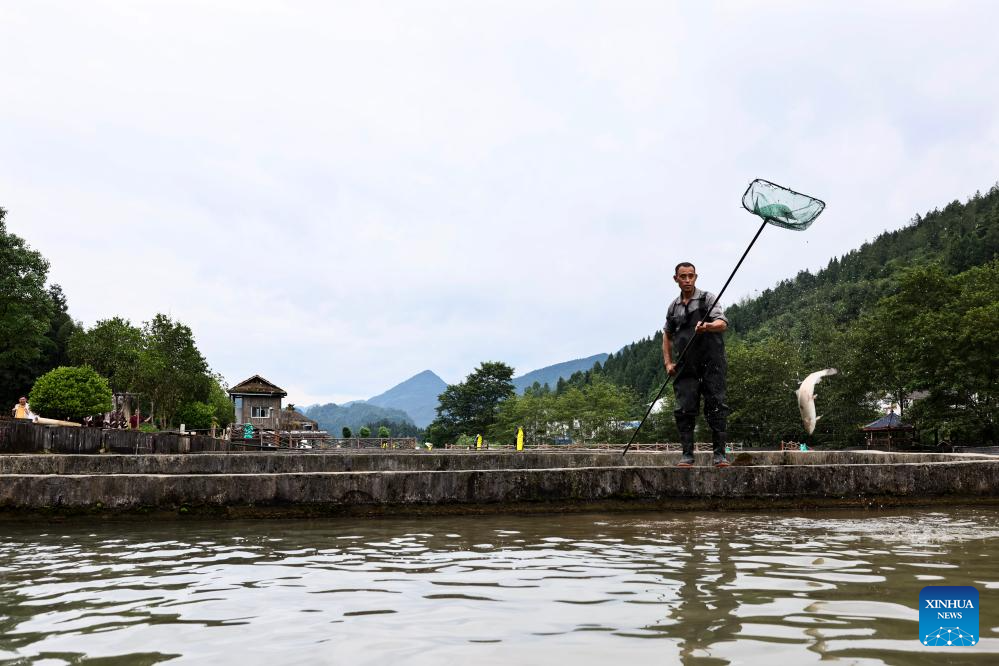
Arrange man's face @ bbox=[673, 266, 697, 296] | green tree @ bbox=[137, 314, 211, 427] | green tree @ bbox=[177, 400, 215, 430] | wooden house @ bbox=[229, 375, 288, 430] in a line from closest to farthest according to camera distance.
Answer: man's face @ bbox=[673, 266, 697, 296]
green tree @ bbox=[137, 314, 211, 427]
green tree @ bbox=[177, 400, 215, 430]
wooden house @ bbox=[229, 375, 288, 430]

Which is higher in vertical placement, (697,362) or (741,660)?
(697,362)

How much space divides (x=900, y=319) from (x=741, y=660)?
5187 centimetres

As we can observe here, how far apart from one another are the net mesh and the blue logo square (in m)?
5.09

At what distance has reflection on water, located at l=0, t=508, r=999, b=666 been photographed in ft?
8.20

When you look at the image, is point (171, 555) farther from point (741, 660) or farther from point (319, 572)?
point (741, 660)

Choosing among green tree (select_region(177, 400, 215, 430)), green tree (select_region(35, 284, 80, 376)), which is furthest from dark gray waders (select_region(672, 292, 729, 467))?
green tree (select_region(35, 284, 80, 376))

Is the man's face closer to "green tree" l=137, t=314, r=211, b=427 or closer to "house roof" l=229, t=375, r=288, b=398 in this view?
"green tree" l=137, t=314, r=211, b=427

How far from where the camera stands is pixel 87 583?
12.4 feet

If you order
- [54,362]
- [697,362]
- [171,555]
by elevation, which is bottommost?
[171,555]

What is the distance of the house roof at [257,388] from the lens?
2731 inches

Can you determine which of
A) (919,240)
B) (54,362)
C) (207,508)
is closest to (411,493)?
(207,508)

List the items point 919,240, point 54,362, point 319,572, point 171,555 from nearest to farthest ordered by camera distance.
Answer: point 319,572 → point 171,555 → point 54,362 → point 919,240

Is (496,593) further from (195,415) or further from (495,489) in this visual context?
(195,415)

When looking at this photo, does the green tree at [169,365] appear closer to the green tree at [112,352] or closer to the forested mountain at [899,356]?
the green tree at [112,352]
